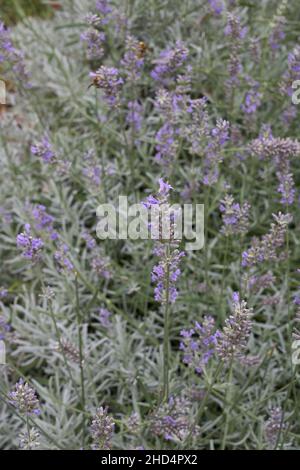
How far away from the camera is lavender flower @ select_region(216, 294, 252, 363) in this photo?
137cm

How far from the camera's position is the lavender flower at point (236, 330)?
1367mm

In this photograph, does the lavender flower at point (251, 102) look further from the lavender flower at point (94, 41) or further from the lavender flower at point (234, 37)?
the lavender flower at point (94, 41)

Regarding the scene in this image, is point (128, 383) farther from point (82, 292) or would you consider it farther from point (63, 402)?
point (82, 292)

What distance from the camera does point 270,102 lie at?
2791mm

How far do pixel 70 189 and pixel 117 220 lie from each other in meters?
0.55

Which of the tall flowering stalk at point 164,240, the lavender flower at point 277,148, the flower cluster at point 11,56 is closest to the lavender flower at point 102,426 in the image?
the tall flowering stalk at point 164,240

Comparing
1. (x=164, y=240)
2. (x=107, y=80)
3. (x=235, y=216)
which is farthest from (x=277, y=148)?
(x=164, y=240)

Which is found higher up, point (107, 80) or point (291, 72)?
point (291, 72)

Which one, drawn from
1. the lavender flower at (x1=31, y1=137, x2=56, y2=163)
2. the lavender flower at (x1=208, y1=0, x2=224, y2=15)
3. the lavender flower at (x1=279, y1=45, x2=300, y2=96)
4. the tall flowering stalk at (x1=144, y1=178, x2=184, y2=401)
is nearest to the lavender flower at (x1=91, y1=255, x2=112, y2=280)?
the lavender flower at (x1=31, y1=137, x2=56, y2=163)

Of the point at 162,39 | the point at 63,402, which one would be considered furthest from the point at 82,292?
the point at 162,39

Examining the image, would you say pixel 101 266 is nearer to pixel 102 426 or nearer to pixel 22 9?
pixel 102 426

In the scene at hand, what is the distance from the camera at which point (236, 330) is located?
1.40 meters

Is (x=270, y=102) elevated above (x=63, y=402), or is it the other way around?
(x=270, y=102)

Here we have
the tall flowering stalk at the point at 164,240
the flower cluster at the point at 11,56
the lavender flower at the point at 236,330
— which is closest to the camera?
the tall flowering stalk at the point at 164,240
